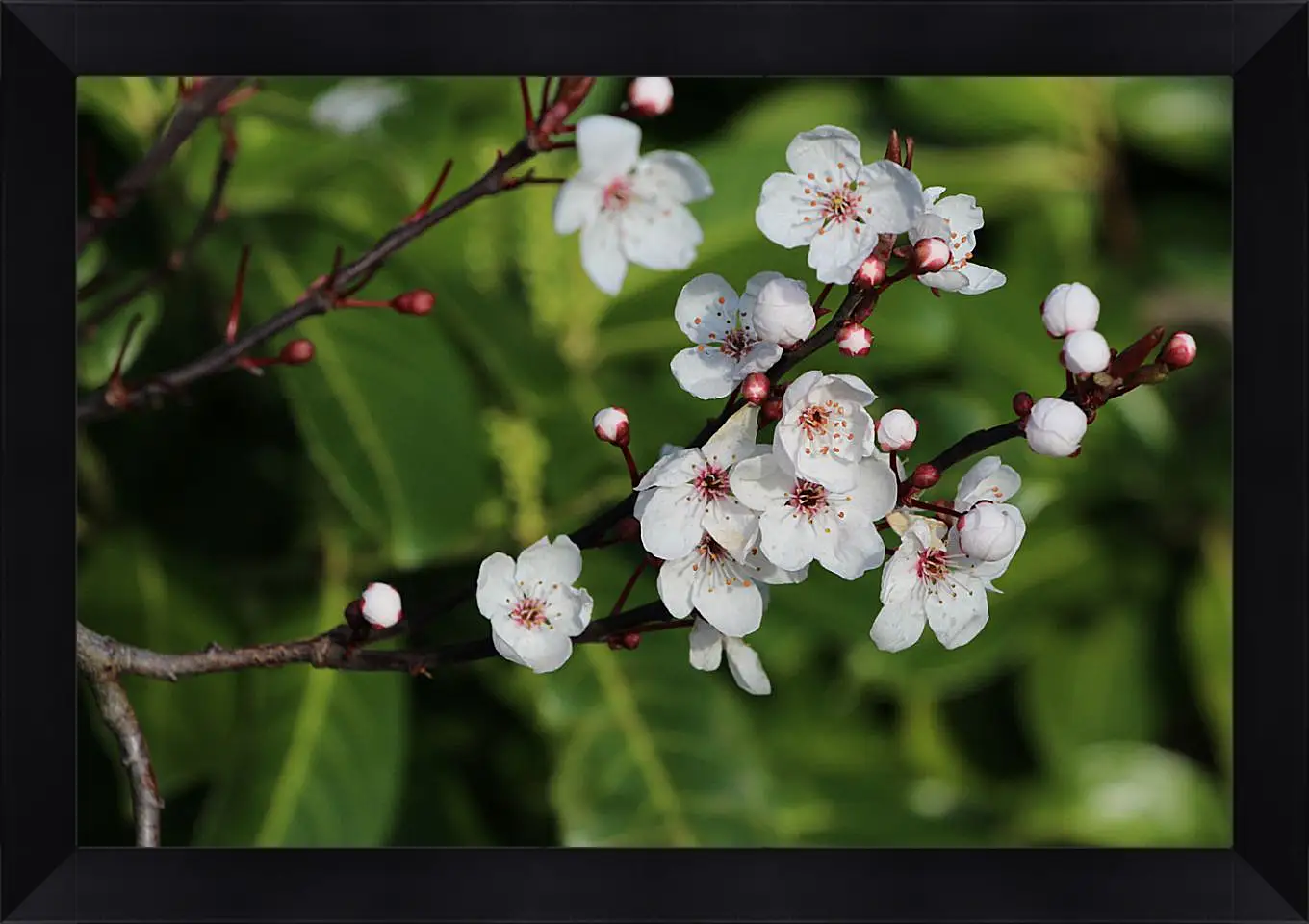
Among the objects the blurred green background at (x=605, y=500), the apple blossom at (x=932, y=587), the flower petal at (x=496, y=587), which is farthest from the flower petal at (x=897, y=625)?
the blurred green background at (x=605, y=500)

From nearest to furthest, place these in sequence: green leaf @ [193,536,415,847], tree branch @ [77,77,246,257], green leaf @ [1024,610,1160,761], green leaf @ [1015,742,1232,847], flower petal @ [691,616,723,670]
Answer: flower petal @ [691,616,723,670] → tree branch @ [77,77,246,257] → green leaf @ [193,536,415,847] → green leaf @ [1015,742,1232,847] → green leaf @ [1024,610,1160,761]

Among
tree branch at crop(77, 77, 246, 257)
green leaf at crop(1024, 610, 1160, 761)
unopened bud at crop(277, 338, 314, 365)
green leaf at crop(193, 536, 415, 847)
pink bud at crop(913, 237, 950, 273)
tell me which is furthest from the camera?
green leaf at crop(1024, 610, 1160, 761)

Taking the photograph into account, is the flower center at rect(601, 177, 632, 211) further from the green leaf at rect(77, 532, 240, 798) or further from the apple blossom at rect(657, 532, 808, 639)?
the green leaf at rect(77, 532, 240, 798)

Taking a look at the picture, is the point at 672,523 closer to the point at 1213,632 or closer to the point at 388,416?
the point at 388,416

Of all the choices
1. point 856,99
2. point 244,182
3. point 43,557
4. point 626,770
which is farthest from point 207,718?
point 856,99

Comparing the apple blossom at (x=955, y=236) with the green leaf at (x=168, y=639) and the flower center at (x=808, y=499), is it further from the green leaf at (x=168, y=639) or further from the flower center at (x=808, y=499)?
the green leaf at (x=168, y=639)

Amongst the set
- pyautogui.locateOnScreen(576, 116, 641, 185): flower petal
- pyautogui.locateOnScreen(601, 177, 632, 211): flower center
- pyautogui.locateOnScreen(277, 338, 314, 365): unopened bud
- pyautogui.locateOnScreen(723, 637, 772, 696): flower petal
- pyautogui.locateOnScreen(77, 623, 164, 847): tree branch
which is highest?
pyautogui.locateOnScreen(576, 116, 641, 185): flower petal

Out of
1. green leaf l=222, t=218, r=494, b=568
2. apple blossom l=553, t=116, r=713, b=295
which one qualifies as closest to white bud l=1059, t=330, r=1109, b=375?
apple blossom l=553, t=116, r=713, b=295
